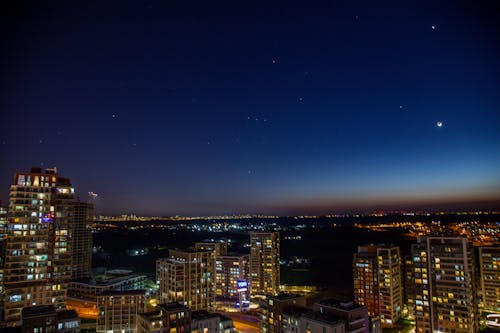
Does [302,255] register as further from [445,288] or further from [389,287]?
[445,288]

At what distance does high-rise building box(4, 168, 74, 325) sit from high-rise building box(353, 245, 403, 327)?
30505 mm

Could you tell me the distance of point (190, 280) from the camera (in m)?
38.4

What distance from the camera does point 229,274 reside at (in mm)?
52875

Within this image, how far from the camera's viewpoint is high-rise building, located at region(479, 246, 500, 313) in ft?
140

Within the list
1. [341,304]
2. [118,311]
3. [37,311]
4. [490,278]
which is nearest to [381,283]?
[490,278]

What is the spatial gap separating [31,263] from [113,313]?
8.57m

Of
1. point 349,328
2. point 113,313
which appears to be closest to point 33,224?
point 113,313

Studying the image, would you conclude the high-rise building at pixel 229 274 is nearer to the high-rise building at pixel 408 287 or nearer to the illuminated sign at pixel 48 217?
the high-rise building at pixel 408 287

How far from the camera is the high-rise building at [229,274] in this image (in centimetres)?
5191

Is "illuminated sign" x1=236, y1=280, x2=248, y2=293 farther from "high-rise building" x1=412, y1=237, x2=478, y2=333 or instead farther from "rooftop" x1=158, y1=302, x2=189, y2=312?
"rooftop" x1=158, y1=302, x2=189, y2=312

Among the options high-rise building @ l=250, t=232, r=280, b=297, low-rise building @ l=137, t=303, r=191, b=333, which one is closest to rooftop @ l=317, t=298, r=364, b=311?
low-rise building @ l=137, t=303, r=191, b=333

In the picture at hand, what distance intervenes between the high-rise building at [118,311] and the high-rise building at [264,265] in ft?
75.2

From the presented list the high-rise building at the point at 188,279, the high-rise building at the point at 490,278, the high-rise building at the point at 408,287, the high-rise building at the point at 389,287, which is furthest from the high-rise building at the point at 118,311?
the high-rise building at the point at 490,278

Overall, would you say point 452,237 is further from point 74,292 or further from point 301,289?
point 74,292
